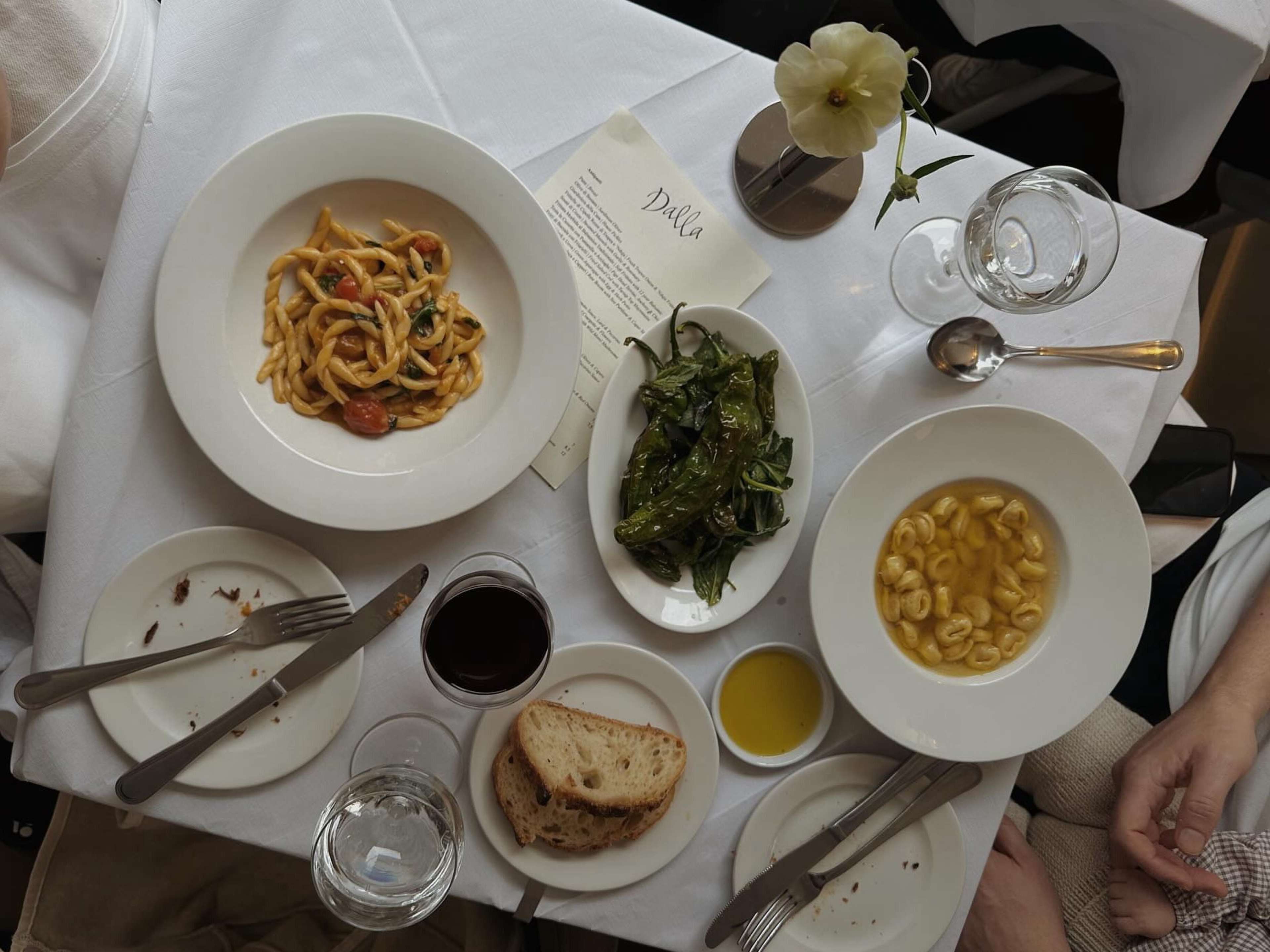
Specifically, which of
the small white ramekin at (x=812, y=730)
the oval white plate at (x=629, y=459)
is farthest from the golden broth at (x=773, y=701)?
the oval white plate at (x=629, y=459)

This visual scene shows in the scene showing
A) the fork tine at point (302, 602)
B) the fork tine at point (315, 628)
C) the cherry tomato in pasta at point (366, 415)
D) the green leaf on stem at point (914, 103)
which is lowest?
the fork tine at point (315, 628)

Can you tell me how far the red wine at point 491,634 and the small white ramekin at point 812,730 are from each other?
280 millimetres

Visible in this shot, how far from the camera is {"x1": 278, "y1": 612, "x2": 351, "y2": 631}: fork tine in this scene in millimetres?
1208

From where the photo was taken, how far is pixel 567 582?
1271 millimetres

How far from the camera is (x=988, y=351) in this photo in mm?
1293

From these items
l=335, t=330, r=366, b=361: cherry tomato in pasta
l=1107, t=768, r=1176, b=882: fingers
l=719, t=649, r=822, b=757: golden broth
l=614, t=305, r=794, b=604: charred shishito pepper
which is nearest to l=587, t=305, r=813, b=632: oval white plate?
l=614, t=305, r=794, b=604: charred shishito pepper

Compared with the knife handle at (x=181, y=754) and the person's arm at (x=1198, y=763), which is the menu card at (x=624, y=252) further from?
the person's arm at (x=1198, y=763)

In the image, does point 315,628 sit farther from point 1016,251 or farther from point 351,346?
point 1016,251

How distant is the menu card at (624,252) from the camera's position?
126 cm

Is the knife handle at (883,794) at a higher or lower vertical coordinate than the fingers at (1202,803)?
lower

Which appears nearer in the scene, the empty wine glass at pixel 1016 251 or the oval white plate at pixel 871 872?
the empty wine glass at pixel 1016 251

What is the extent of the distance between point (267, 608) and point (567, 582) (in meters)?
0.42

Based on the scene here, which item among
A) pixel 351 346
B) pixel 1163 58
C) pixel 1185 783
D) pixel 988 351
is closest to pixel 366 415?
pixel 351 346

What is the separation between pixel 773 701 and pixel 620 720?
233 millimetres
